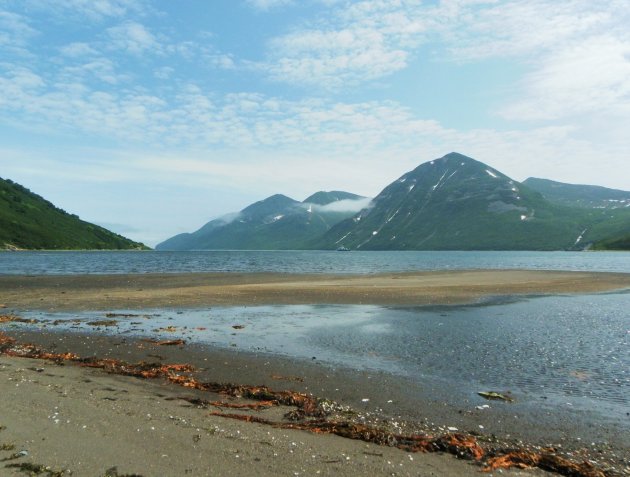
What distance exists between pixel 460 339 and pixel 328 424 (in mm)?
14876

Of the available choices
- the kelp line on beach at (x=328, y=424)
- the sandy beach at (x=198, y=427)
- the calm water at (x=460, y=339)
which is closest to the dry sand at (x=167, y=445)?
the sandy beach at (x=198, y=427)

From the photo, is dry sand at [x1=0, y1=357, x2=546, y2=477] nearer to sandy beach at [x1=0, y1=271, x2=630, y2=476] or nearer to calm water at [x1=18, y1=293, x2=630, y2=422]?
sandy beach at [x1=0, y1=271, x2=630, y2=476]

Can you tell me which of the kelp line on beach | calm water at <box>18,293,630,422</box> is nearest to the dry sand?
the kelp line on beach

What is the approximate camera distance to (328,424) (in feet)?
39.7

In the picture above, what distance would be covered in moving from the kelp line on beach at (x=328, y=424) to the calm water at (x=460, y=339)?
15.0 feet

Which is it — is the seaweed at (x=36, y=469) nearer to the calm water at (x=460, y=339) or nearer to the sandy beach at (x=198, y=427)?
the sandy beach at (x=198, y=427)

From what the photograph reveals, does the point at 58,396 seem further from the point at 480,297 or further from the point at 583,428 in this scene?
the point at 480,297

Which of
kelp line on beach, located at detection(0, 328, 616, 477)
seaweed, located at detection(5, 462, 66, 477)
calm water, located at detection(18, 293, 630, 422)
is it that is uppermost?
seaweed, located at detection(5, 462, 66, 477)

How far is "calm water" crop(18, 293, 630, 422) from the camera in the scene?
656 inches

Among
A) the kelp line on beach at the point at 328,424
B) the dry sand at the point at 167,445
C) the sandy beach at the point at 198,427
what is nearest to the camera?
the dry sand at the point at 167,445

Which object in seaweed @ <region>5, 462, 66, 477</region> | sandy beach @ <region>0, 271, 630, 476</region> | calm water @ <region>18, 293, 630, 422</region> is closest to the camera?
seaweed @ <region>5, 462, 66, 477</region>

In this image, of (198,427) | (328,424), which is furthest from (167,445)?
(328,424)

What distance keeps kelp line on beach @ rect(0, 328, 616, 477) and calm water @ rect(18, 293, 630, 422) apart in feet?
15.0

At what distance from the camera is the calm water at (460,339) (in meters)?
16.7
